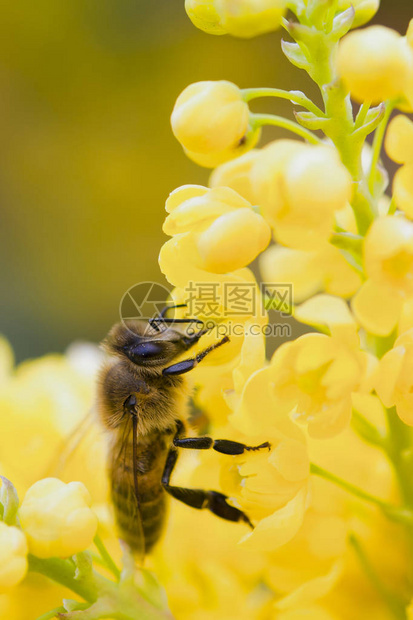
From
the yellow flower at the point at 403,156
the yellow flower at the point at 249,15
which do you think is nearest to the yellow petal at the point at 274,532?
the yellow flower at the point at 403,156

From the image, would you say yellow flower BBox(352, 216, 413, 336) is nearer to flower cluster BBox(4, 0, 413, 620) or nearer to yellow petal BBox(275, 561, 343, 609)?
flower cluster BBox(4, 0, 413, 620)

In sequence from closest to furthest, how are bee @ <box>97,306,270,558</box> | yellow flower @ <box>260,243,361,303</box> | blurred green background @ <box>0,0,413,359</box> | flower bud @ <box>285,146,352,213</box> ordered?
flower bud @ <box>285,146,352,213</box> < yellow flower @ <box>260,243,361,303</box> < bee @ <box>97,306,270,558</box> < blurred green background @ <box>0,0,413,359</box>

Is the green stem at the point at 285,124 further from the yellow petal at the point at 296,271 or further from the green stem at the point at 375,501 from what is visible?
the green stem at the point at 375,501

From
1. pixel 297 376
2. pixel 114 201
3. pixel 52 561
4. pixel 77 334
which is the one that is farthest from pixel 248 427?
pixel 114 201

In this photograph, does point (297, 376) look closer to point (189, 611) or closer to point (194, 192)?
point (194, 192)

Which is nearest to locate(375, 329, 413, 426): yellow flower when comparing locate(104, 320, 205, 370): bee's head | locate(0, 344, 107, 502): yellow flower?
locate(104, 320, 205, 370): bee's head

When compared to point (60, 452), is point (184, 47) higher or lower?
higher

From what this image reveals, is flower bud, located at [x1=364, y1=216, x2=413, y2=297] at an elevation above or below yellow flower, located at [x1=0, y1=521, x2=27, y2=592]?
above
